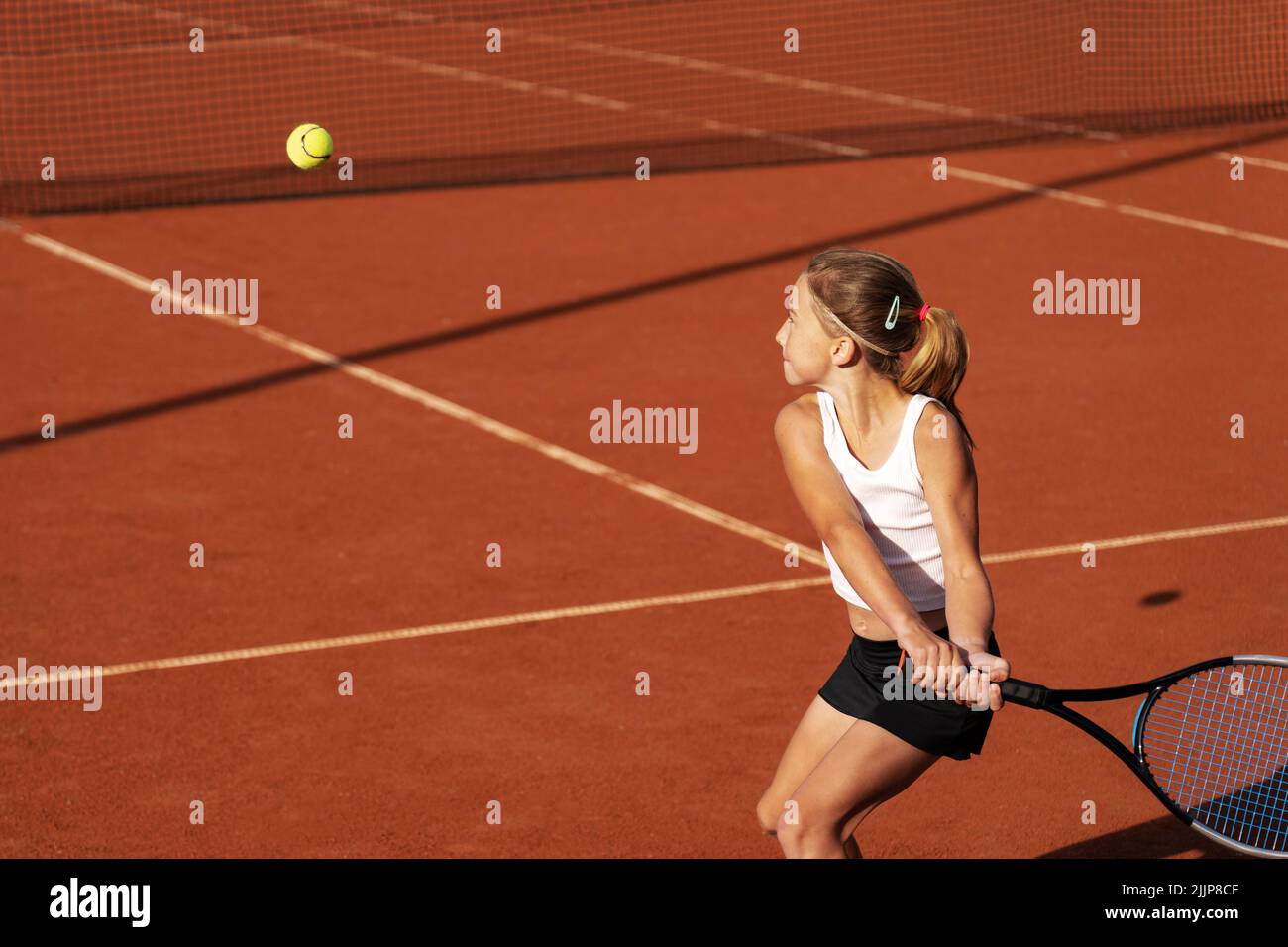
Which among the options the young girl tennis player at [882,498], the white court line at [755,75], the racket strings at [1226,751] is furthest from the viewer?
the white court line at [755,75]

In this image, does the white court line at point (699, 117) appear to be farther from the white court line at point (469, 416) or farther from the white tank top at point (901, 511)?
the white tank top at point (901, 511)

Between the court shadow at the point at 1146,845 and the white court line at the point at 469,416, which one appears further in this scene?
the white court line at the point at 469,416

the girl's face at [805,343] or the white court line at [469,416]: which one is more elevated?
the girl's face at [805,343]

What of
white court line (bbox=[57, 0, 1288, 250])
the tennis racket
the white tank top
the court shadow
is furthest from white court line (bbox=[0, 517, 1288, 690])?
white court line (bbox=[57, 0, 1288, 250])

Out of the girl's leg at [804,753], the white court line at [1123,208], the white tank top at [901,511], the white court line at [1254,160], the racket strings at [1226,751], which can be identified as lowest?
the racket strings at [1226,751]

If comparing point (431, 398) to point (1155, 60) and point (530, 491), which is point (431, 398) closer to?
point (530, 491)

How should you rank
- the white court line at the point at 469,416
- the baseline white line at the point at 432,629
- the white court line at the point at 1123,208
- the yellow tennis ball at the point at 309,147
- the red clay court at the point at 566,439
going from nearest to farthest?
the red clay court at the point at 566,439 → the baseline white line at the point at 432,629 → the white court line at the point at 469,416 → the yellow tennis ball at the point at 309,147 → the white court line at the point at 1123,208

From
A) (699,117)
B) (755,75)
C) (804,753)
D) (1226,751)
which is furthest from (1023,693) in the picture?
(755,75)

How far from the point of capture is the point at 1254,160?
1561 centimetres

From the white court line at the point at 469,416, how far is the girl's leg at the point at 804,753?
3.33 m

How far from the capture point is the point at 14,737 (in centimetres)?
617

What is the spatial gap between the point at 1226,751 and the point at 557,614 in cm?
287

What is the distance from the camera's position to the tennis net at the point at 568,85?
1586 centimetres

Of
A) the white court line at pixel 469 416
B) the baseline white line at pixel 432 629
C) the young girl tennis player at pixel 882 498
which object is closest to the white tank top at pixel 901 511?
the young girl tennis player at pixel 882 498
